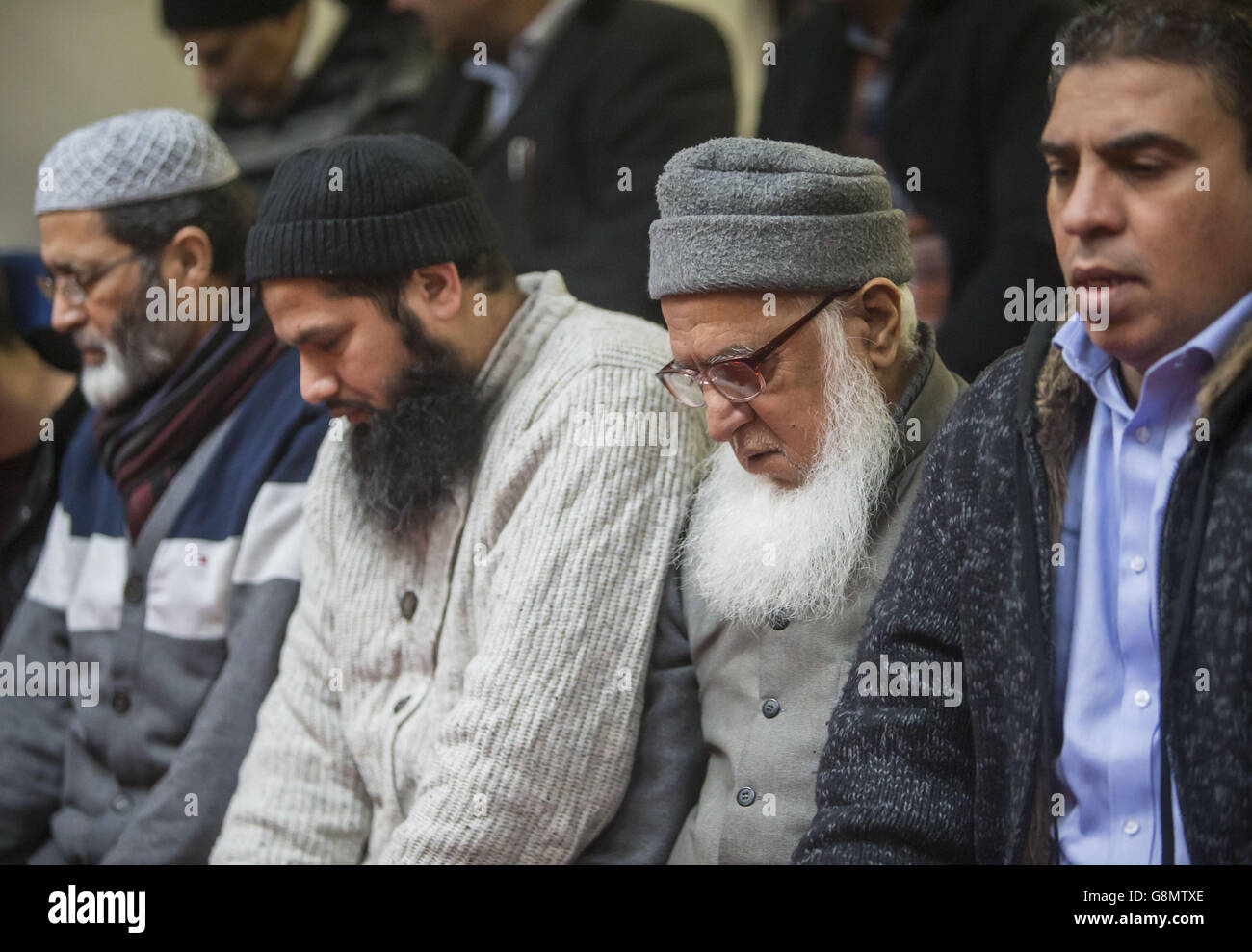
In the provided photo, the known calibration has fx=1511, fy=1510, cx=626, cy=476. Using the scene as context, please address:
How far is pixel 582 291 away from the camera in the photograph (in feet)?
11.4

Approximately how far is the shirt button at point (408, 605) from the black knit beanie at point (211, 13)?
8.72 ft

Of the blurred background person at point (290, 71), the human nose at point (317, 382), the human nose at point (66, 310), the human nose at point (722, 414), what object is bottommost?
the human nose at point (722, 414)

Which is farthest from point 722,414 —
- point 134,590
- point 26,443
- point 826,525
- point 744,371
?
point 26,443

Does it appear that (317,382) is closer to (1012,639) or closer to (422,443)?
(422,443)

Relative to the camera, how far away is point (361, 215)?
3021 millimetres

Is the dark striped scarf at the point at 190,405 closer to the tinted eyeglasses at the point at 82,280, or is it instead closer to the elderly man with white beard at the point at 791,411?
the tinted eyeglasses at the point at 82,280

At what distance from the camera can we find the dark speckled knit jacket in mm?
2045

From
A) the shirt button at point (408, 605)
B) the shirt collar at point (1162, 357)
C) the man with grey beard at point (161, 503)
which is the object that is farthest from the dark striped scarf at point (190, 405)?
the shirt collar at point (1162, 357)

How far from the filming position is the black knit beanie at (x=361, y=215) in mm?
3012

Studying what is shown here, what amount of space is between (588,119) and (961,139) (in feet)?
3.11

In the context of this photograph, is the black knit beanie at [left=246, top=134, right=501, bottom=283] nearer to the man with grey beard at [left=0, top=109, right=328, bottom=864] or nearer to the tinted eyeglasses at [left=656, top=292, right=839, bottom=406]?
the man with grey beard at [left=0, top=109, right=328, bottom=864]

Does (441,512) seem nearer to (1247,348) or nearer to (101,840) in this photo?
(101,840)

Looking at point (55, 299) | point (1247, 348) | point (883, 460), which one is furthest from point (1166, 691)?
point (55, 299)

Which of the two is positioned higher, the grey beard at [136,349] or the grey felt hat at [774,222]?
the grey felt hat at [774,222]
